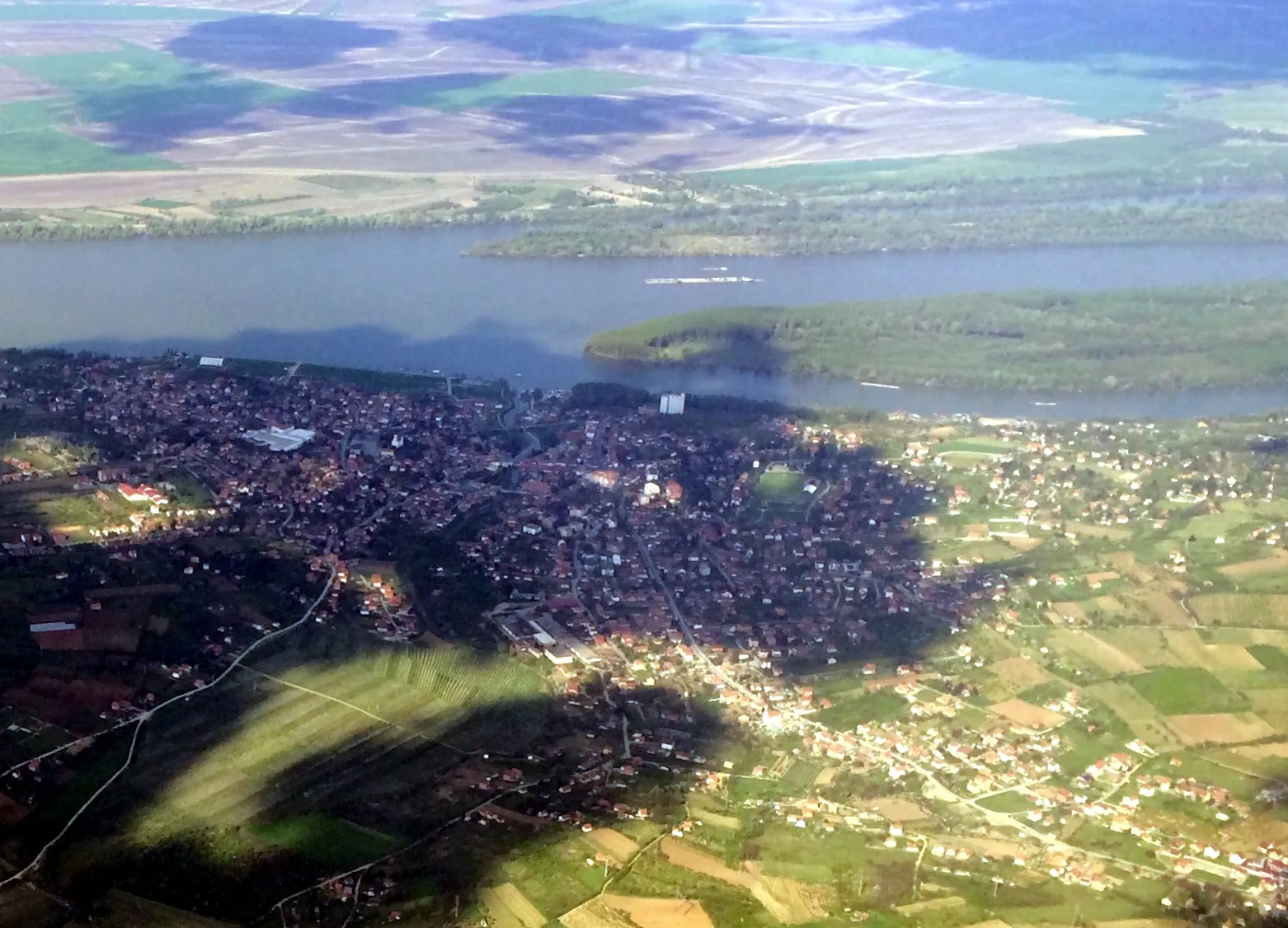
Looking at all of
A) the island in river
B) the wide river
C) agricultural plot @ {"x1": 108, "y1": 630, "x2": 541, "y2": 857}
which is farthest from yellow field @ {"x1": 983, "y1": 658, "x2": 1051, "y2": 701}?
the island in river

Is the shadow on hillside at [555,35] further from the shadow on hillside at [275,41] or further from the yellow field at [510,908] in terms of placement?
the yellow field at [510,908]

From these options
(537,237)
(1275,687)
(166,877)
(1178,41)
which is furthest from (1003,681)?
(1178,41)

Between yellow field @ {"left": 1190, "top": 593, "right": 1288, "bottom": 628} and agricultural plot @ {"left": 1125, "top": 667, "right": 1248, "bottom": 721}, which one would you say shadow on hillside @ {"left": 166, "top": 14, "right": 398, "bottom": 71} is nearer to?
yellow field @ {"left": 1190, "top": 593, "right": 1288, "bottom": 628}

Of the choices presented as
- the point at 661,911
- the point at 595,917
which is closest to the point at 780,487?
the point at 661,911

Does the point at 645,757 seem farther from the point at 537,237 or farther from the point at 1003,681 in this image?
the point at 537,237

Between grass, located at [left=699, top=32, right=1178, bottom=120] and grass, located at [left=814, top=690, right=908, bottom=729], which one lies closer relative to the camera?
grass, located at [left=814, top=690, right=908, bottom=729]

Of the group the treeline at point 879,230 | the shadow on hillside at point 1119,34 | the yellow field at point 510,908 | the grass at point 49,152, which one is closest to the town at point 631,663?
the yellow field at point 510,908

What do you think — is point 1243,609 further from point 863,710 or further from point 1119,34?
point 1119,34

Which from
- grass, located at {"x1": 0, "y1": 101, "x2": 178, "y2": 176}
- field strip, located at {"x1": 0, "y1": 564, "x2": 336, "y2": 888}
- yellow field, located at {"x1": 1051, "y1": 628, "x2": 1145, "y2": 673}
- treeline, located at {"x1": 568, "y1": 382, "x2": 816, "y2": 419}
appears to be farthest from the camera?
grass, located at {"x1": 0, "y1": 101, "x2": 178, "y2": 176}
